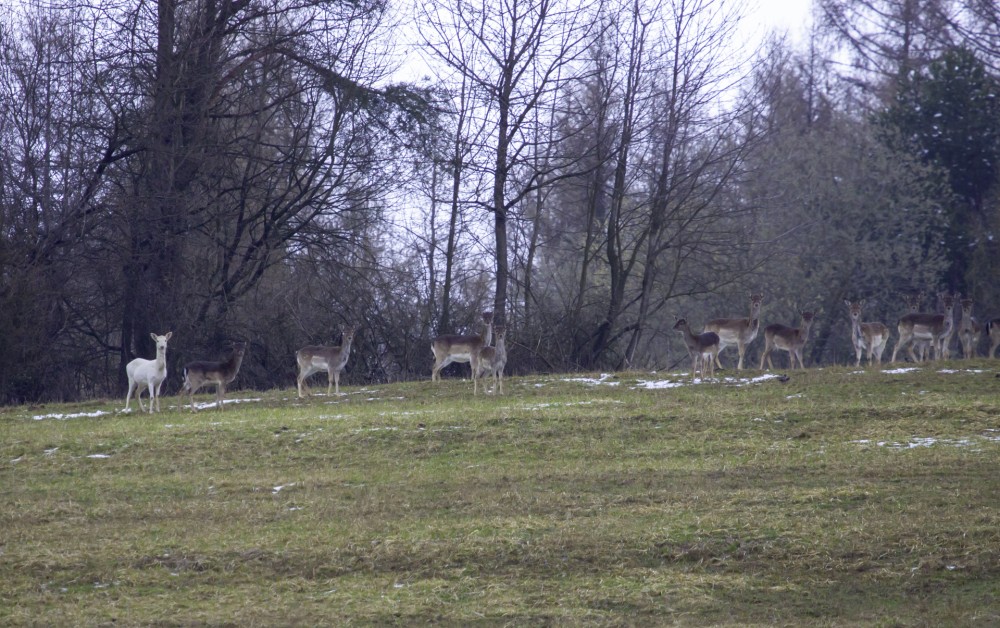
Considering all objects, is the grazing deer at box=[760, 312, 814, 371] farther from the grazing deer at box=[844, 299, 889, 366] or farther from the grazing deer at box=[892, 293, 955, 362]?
the grazing deer at box=[892, 293, 955, 362]

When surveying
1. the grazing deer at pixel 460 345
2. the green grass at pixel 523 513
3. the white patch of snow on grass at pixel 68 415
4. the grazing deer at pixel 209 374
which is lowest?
the green grass at pixel 523 513

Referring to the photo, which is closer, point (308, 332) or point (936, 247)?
point (308, 332)

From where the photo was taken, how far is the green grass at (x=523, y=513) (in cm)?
930

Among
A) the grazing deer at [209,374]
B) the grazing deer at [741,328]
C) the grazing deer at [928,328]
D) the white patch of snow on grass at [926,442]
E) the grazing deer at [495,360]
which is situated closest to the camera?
the white patch of snow on grass at [926,442]

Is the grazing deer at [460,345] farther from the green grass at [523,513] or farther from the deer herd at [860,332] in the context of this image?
the deer herd at [860,332]

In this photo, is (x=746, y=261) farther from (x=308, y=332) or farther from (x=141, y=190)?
(x=141, y=190)

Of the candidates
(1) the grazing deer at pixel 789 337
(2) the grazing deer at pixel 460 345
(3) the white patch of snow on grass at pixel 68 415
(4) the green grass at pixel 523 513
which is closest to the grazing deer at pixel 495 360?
(2) the grazing deer at pixel 460 345

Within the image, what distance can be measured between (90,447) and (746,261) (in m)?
28.8

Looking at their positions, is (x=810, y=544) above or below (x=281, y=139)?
below

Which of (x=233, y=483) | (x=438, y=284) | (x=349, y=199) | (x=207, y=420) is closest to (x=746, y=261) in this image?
(x=438, y=284)

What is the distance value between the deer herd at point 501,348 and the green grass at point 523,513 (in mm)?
1133

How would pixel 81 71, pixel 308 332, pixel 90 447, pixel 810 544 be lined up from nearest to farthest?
pixel 810 544, pixel 90 447, pixel 81 71, pixel 308 332

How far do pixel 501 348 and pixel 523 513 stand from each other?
8.63 m

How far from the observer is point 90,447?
1589 centimetres
